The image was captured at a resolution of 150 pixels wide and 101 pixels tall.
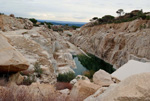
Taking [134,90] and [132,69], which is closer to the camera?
[134,90]

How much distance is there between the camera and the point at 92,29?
49.0 m

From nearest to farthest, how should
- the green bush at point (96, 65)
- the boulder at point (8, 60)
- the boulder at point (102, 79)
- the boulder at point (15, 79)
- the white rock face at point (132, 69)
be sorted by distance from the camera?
1. the boulder at point (8, 60)
2. the boulder at point (15, 79)
3. the boulder at point (102, 79)
4. the white rock face at point (132, 69)
5. the green bush at point (96, 65)

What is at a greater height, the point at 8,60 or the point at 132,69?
the point at 8,60

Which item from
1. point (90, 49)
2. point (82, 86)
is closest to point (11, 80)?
point (82, 86)

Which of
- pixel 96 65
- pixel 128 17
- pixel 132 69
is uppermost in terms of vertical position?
pixel 128 17

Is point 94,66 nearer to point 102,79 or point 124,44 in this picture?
point 124,44

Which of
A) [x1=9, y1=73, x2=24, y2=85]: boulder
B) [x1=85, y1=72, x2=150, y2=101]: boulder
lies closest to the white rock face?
[x1=85, y1=72, x2=150, y2=101]: boulder

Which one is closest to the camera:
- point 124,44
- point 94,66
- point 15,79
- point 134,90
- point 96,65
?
point 134,90

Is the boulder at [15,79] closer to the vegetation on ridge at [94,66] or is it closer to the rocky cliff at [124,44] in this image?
the vegetation on ridge at [94,66]

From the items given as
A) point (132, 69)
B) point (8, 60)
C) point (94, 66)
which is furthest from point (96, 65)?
point (8, 60)

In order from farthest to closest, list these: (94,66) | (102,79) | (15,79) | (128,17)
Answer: (128,17) → (94,66) → (102,79) → (15,79)

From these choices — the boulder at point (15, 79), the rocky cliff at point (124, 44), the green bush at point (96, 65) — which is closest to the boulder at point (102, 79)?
the boulder at point (15, 79)

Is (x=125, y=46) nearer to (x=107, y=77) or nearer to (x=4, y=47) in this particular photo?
(x=107, y=77)

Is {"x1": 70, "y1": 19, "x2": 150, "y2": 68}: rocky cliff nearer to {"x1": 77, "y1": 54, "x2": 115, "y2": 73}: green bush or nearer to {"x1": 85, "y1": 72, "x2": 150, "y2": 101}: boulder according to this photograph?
{"x1": 77, "y1": 54, "x2": 115, "y2": 73}: green bush
